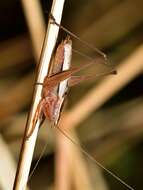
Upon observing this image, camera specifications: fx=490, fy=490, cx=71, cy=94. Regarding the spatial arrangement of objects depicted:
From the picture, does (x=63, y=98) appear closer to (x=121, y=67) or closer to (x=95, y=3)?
(x=121, y=67)

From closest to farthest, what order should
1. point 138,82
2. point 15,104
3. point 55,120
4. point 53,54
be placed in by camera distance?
point 53,54 < point 55,120 < point 15,104 < point 138,82

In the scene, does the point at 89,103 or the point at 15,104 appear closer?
the point at 89,103

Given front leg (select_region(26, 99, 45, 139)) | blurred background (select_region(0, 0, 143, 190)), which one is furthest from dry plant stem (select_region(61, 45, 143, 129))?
front leg (select_region(26, 99, 45, 139))

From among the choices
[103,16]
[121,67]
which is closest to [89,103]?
[121,67]

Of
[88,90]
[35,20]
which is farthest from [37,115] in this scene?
[88,90]

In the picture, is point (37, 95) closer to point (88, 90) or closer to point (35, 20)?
point (35, 20)

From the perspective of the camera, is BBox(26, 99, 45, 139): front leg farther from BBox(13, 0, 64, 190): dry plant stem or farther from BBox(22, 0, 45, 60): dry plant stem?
BBox(22, 0, 45, 60): dry plant stem
